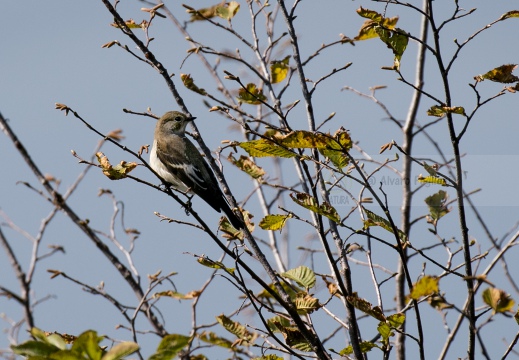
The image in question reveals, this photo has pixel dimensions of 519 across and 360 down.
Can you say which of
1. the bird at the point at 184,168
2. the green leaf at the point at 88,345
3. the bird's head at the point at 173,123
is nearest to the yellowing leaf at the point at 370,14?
the green leaf at the point at 88,345

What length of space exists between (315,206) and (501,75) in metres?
0.99

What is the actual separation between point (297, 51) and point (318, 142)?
4.37 ft

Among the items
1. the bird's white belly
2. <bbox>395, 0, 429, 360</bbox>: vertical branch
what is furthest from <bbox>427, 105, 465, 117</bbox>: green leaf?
the bird's white belly

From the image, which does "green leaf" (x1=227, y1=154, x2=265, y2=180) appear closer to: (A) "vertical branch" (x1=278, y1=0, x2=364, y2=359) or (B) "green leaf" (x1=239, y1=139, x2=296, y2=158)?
(A) "vertical branch" (x1=278, y1=0, x2=364, y2=359)

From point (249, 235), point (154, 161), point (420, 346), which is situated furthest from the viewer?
point (154, 161)

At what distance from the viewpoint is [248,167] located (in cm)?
466

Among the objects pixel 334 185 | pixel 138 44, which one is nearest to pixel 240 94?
pixel 138 44

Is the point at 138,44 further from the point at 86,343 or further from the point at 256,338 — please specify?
the point at 86,343

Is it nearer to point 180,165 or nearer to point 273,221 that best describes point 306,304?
point 273,221

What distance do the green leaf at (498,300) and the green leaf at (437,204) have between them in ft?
6.14

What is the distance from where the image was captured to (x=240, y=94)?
4551 millimetres

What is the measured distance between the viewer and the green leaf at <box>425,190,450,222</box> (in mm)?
4645

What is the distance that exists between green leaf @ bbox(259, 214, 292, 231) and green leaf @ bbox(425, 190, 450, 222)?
1275 mm

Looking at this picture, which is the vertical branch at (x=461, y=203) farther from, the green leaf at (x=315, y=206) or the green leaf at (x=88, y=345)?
the green leaf at (x=88, y=345)
